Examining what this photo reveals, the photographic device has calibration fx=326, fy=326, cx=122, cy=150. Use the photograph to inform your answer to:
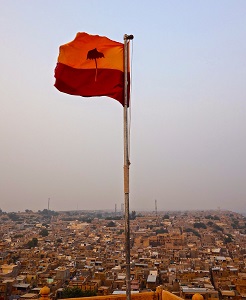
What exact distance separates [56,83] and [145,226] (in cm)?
8103

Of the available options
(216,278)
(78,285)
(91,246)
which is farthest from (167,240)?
(78,285)

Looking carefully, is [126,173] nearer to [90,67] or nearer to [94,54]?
A: [90,67]

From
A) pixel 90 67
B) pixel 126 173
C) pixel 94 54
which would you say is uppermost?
pixel 94 54

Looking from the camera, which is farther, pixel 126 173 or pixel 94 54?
pixel 94 54

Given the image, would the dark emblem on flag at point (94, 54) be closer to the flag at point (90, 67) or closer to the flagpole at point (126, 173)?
the flag at point (90, 67)

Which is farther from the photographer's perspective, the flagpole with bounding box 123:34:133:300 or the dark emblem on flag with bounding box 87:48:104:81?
the dark emblem on flag with bounding box 87:48:104:81

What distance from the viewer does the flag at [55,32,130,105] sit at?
3854 millimetres

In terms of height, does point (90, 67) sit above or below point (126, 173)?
above

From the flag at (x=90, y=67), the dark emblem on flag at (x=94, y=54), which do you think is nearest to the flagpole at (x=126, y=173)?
the flag at (x=90, y=67)

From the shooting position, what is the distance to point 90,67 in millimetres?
3939

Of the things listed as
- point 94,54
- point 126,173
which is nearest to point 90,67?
point 94,54

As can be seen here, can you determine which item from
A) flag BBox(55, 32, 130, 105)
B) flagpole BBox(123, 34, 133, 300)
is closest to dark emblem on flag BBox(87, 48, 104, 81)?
flag BBox(55, 32, 130, 105)

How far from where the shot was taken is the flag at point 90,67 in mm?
3854

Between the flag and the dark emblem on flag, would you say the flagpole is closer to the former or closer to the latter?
the flag
